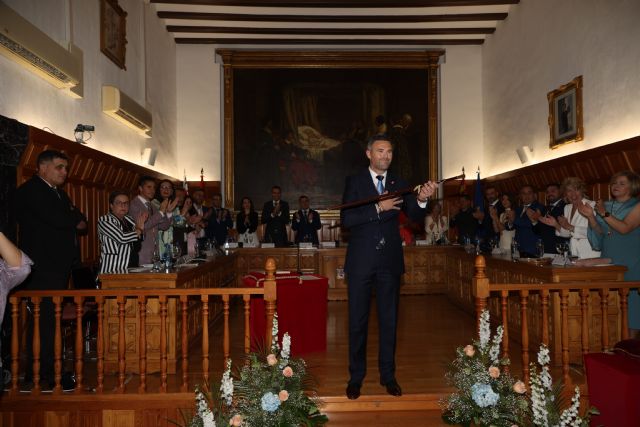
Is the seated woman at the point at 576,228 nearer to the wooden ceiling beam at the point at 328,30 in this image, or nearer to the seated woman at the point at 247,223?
the seated woman at the point at 247,223

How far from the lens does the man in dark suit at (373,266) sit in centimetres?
344

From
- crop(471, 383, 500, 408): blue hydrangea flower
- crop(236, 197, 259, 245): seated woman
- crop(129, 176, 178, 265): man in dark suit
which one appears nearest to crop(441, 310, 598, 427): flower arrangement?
crop(471, 383, 500, 408): blue hydrangea flower

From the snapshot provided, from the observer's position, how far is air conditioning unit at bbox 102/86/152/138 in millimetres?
6469

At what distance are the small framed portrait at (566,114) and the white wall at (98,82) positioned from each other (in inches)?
252

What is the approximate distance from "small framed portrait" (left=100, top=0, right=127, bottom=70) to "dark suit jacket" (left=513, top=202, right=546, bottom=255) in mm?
5632

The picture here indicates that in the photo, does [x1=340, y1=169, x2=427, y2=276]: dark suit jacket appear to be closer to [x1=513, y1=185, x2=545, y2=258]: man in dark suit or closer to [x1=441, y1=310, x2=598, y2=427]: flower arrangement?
[x1=441, y1=310, x2=598, y2=427]: flower arrangement

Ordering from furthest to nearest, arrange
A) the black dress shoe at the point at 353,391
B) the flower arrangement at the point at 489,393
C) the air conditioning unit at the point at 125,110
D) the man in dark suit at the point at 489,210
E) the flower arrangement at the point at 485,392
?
the man in dark suit at the point at 489,210 < the air conditioning unit at the point at 125,110 < the black dress shoe at the point at 353,391 < the flower arrangement at the point at 485,392 < the flower arrangement at the point at 489,393

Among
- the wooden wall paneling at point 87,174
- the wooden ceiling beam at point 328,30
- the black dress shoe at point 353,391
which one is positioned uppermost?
the wooden ceiling beam at point 328,30

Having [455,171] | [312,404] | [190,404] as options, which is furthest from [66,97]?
[455,171]

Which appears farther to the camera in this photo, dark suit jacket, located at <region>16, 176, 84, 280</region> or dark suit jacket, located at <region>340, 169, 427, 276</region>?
dark suit jacket, located at <region>16, 176, 84, 280</region>

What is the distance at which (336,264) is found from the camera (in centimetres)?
845

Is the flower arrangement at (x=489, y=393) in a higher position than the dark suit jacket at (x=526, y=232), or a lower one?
lower

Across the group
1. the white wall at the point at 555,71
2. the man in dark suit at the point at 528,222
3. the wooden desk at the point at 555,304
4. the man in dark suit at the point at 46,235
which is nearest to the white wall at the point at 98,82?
the man in dark suit at the point at 46,235

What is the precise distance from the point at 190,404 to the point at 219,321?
120 inches
